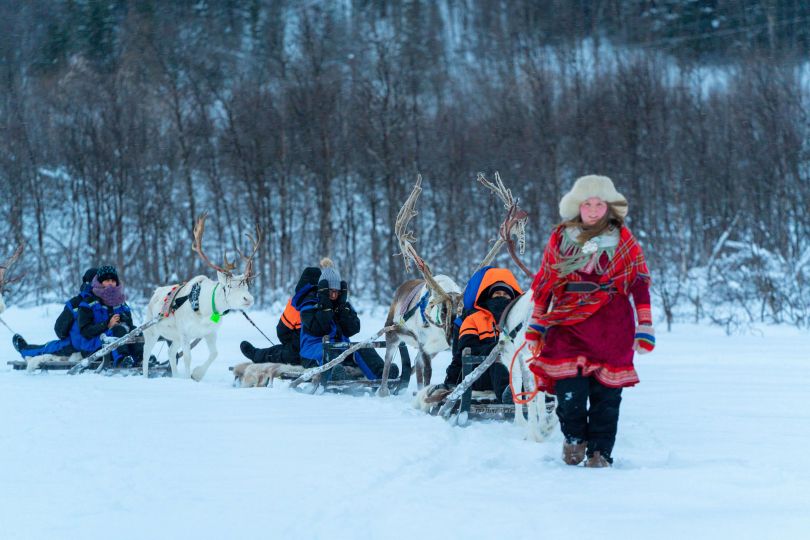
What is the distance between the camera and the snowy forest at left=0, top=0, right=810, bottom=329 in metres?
25.8

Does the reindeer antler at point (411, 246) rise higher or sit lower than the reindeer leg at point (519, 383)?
higher

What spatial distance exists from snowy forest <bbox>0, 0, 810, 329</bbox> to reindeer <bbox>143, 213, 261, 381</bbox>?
1278 cm

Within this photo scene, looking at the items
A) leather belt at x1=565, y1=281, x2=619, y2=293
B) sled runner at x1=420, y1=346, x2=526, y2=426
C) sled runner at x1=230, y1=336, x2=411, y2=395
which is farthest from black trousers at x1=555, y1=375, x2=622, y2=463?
sled runner at x1=230, y1=336, x2=411, y2=395

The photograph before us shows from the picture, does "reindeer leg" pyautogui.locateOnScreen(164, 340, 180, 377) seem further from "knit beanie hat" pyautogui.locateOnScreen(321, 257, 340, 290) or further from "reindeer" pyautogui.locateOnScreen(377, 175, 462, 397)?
"reindeer" pyautogui.locateOnScreen(377, 175, 462, 397)

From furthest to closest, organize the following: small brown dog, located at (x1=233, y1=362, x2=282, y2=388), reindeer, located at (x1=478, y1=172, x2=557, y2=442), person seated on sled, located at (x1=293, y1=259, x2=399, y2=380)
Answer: small brown dog, located at (x1=233, y1=362, x2=282, y2=388), person seated on sled, located at (x1=293, y1=259, x2=399, y2=380), reindeer, located at (x1=478, y1=172, x2=557, y2=442)

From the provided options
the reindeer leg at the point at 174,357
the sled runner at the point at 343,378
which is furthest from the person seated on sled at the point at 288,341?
the reindeer leg at the point at 174,357

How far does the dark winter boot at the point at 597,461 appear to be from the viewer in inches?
177

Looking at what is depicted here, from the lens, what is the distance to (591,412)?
4.66 m

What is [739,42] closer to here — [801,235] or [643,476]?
[801,235]

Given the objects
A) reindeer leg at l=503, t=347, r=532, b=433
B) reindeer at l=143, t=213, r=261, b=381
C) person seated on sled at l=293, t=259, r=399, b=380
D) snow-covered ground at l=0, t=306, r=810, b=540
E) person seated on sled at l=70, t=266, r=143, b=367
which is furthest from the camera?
person seated on sled at l=70, t=266, r=143, b=367

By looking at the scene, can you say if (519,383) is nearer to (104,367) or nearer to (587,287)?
(587,287)

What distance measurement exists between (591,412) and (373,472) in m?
1.28

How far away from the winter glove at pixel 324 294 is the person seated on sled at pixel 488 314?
2436 millimetres

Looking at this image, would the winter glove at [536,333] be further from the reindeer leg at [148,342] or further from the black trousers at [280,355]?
the reindeer leg at [148,342]
